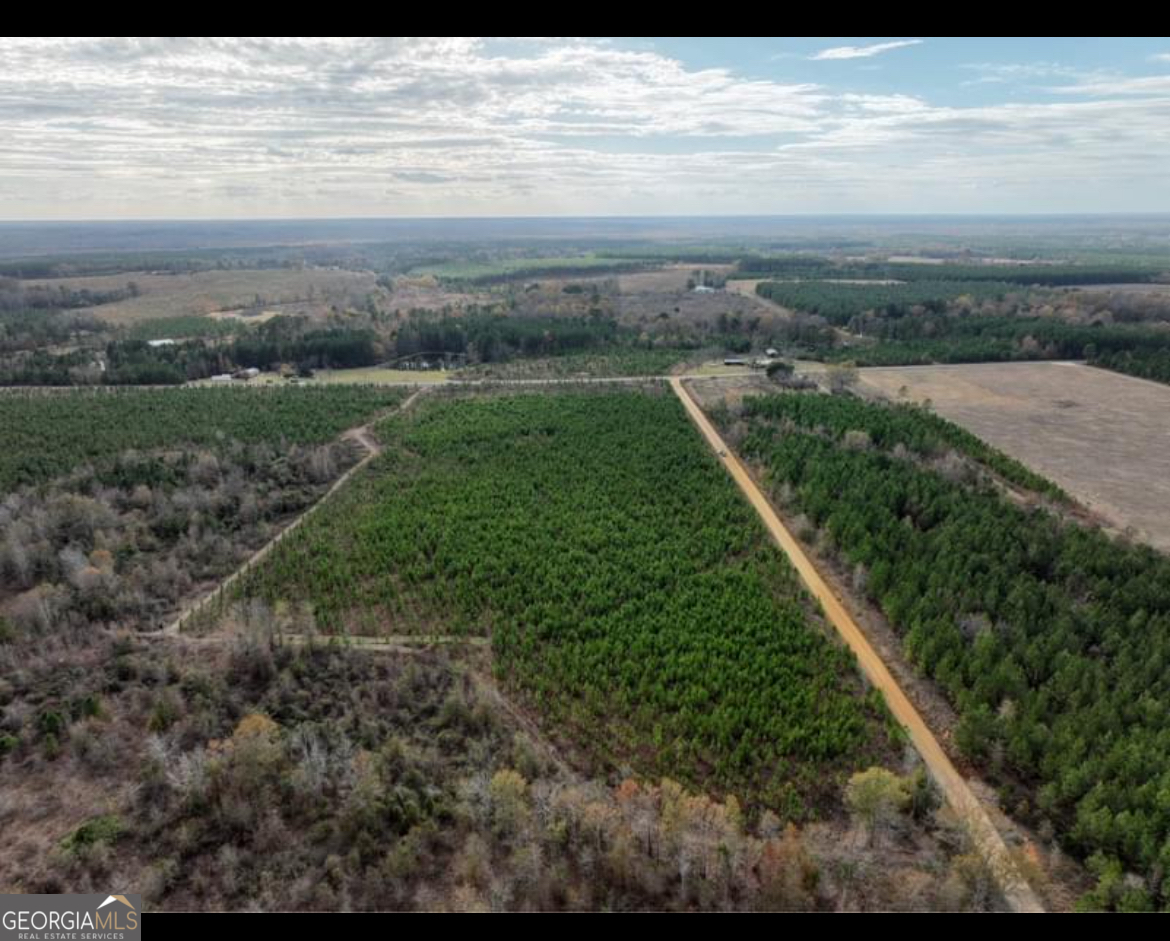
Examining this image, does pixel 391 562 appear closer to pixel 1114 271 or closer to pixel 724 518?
pixel 724 518

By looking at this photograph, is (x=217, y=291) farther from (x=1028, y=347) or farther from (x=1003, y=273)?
(x=1003, y=273)

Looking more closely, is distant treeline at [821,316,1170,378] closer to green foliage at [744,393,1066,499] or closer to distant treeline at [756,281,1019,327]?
distant treeline at [756,281,1019,327]

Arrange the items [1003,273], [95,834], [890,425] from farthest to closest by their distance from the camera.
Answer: [1003,273] < [890,425] < [95,834]

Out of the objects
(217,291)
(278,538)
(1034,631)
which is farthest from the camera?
(217,291)

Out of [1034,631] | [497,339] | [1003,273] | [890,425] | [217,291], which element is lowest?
[1034,631]

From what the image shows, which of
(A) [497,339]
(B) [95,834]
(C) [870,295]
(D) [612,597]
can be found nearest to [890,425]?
(D) [612,597]

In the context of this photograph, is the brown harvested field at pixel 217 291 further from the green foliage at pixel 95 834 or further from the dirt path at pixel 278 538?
the green foliage at pixel 95 834
